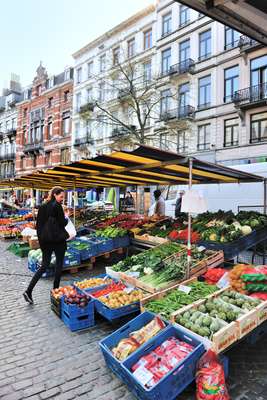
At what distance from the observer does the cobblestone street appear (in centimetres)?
274

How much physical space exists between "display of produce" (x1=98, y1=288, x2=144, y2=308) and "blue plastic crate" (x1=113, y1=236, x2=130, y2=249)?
10.4 feet

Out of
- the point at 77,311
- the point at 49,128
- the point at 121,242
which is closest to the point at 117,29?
the point at 49,128

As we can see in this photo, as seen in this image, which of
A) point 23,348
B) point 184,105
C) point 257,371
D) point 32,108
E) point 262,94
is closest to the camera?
point 257,371

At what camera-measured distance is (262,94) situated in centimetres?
1775

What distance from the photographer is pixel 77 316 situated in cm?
396

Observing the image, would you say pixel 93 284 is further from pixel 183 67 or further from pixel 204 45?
pixel 204 45

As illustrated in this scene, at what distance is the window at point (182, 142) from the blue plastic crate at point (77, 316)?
18819 millimetres

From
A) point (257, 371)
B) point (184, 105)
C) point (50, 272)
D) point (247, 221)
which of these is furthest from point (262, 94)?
point (257, 371)

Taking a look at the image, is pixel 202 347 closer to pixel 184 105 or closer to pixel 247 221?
pixel 247 221

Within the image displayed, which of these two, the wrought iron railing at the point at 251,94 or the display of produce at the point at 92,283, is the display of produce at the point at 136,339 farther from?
the wrought iron railing at the point at 251,94

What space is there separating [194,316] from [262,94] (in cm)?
1807

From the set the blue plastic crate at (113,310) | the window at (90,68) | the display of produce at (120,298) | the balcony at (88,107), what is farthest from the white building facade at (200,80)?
the blue plastic crate at (113,310)

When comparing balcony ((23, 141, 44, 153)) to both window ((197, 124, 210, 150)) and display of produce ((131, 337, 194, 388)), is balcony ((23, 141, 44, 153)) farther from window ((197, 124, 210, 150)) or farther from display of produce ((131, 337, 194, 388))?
display of produce ((131, 337, 194, 388))

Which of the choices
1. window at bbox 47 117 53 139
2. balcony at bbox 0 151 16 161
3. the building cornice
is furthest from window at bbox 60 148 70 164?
balcony at bbox 0 151 16 161
